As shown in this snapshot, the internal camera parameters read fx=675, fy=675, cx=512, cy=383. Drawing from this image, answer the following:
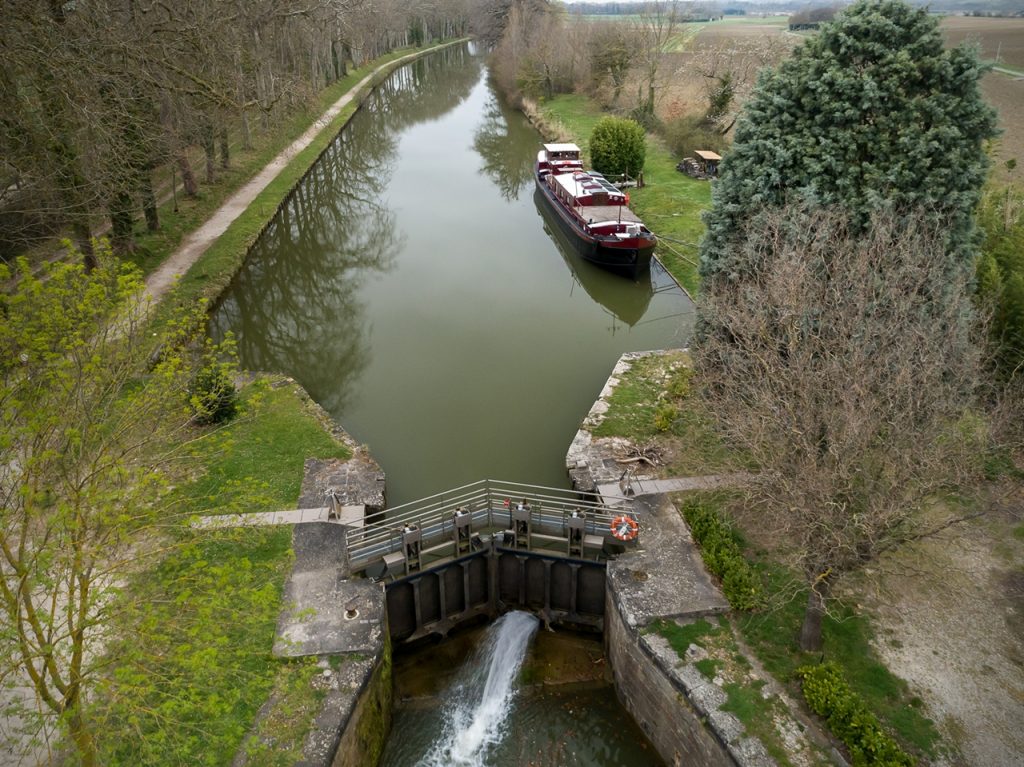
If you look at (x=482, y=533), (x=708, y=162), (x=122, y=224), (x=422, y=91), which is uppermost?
(x=122, y=224)

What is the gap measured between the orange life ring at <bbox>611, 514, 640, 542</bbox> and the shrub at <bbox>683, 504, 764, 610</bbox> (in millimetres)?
1430

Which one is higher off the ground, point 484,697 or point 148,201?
point 148,201

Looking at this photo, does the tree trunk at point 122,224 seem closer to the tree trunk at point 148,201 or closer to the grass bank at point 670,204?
the tree trunk at point 148,201

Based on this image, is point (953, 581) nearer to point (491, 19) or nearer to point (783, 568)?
point (783, 568)

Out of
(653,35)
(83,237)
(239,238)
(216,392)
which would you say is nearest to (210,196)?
(239,238)

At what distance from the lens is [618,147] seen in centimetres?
3734

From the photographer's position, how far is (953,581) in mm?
12555

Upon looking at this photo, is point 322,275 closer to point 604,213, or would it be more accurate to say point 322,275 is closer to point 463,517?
point 604,213

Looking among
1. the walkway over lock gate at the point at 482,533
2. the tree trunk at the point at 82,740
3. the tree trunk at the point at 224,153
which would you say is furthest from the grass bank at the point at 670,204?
the tree trunk at the point at 82,740

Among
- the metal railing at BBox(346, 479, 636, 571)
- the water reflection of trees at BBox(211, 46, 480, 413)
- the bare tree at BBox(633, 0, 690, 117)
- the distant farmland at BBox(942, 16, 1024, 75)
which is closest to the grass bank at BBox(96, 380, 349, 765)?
the metal railing at BBox(346, 479, 636, 571)

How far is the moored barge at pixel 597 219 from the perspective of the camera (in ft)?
90.3

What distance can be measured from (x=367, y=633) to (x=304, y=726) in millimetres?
1809

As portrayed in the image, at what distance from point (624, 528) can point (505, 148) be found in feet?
140

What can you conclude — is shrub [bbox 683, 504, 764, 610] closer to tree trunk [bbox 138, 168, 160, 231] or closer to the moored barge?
the moored barge
